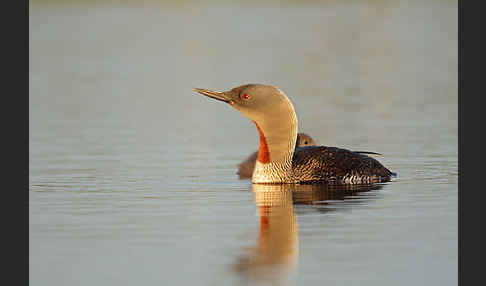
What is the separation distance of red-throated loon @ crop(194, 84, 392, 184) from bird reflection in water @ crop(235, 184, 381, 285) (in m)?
0.17

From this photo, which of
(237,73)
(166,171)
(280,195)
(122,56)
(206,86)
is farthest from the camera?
(122,56)

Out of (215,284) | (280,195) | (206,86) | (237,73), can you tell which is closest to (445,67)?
(237,73)

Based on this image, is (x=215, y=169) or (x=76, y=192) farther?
(x=215, y=169)

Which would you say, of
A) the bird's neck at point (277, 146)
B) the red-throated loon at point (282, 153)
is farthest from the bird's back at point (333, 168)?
the bird's neck at point (277, 146)

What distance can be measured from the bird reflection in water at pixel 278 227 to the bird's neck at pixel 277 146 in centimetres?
15

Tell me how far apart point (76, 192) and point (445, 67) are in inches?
595

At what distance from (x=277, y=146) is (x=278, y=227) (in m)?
2.46

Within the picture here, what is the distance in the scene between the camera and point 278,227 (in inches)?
320

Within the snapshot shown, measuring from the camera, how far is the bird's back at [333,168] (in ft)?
34.3

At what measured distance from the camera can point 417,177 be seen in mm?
10797

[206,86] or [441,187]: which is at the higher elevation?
[206,86]

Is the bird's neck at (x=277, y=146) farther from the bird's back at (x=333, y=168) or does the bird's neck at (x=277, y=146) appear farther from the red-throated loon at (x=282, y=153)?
the bird's back at (x=333, y=168)

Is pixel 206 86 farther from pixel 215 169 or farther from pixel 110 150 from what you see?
pixel 215 169

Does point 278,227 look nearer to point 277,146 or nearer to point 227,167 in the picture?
point 277,146
